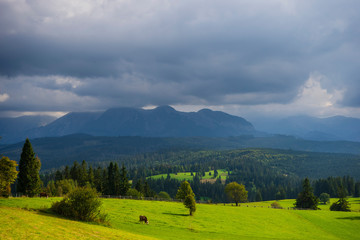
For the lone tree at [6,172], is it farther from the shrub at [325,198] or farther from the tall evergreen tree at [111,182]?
the shrub at [325,198]

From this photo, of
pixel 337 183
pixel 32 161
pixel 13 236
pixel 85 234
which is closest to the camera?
pixel 13 236

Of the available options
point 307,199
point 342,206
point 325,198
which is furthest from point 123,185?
point 325,198

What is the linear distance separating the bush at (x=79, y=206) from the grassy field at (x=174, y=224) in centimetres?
345

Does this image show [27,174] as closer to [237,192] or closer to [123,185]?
[123,185]

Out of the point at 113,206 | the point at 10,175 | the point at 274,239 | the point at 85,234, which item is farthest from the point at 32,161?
the point at 274,239

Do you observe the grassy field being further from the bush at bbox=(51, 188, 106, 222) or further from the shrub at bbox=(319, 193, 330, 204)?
the shrub at bbox=(319, 193, 330, 204)

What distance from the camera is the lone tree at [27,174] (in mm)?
74875

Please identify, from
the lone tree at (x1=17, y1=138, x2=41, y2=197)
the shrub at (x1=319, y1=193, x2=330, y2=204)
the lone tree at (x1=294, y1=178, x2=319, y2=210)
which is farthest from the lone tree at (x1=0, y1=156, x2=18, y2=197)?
the shrub at (x1=319, y1=193, x2=330, y2=204)

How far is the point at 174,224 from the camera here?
56000mm

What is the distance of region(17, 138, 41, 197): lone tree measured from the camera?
74875mm

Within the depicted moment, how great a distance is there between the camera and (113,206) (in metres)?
63.1

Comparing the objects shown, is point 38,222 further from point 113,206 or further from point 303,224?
point 303,224

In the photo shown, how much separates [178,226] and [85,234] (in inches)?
1047

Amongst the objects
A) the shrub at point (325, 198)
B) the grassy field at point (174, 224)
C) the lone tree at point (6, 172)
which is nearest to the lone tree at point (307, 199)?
the grassy field at point (174, 224)
